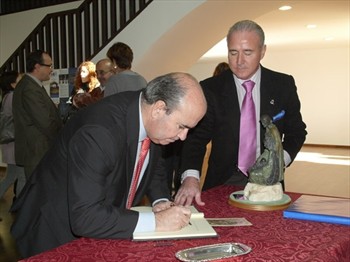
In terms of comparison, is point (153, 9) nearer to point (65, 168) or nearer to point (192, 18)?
point (192, 18)

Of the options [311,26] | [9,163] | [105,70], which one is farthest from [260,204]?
[311,26]

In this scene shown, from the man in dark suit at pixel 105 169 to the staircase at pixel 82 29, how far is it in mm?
3498

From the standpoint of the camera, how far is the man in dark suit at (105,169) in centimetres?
116

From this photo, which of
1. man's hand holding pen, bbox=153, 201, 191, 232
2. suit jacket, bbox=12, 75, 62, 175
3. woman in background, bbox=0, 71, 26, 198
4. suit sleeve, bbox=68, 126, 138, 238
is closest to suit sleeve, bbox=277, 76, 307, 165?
man's hand holding pen, bbox=153, 201, 191, 232

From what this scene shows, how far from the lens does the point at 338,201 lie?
160 cm

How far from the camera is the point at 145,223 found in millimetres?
1202

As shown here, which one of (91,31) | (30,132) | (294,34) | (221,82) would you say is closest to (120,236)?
(221,82)

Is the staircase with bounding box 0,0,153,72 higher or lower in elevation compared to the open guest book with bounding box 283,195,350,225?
higher

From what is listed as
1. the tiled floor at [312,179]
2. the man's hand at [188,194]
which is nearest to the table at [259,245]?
the man's hand at [188,194]

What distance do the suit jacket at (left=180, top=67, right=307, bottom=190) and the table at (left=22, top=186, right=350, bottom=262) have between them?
62 cm

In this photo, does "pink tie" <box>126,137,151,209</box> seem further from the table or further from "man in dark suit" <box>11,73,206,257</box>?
the table

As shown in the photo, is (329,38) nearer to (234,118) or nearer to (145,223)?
(234,118)

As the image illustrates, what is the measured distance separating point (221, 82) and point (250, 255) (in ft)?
3.84

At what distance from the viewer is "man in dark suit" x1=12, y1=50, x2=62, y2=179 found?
10.8 feet
